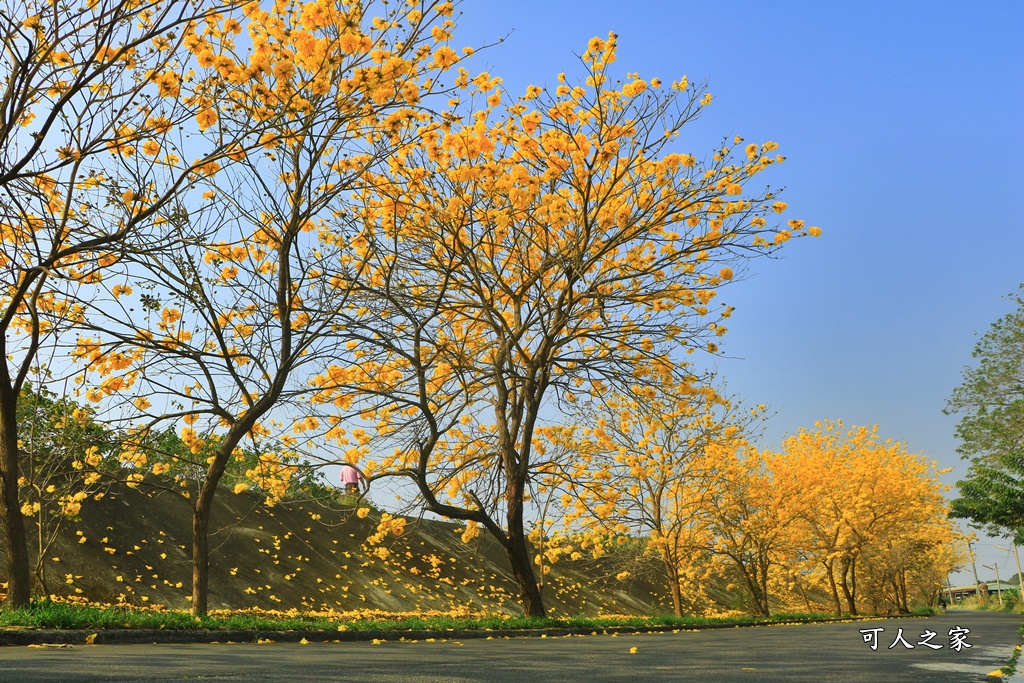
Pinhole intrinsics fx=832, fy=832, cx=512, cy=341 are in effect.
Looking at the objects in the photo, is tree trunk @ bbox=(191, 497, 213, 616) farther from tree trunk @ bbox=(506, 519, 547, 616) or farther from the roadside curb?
tree trunk @ bbox=(506, 519, 547, 616)

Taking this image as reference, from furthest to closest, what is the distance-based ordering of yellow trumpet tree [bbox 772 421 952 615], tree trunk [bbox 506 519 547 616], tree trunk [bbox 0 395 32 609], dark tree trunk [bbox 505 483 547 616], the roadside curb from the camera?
yellow trumpet tree [bbox 772 421 952 615]
tree trunk [bbox 506 519 547 616]
dark tree trunk [bbox 505 483 547 616]
tree trunk [bbox 0 395 32 609]
the roadside curb

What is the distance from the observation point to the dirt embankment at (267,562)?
13.8 m

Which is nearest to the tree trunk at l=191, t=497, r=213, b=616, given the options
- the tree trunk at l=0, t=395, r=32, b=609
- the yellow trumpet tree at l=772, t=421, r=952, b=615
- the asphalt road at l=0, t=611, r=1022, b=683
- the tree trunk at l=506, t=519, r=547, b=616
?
the tree trunk at l=0, t=395, r=32, b=609

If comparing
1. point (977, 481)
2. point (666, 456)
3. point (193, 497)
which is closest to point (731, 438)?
point (666, 456)

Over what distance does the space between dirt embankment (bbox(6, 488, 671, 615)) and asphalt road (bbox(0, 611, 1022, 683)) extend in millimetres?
3765

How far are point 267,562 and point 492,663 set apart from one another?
483 inches

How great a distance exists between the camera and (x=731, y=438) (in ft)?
62.4

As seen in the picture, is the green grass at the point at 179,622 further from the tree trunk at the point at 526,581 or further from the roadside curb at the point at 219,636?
the tree trunk at the point at 526,581

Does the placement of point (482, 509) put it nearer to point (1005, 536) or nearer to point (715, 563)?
point (715, 563)

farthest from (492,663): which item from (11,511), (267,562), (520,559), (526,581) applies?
(267,562)

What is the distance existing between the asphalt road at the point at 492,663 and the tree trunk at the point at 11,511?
6.01 ft

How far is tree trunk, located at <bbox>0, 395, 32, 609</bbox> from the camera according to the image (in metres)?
8.59

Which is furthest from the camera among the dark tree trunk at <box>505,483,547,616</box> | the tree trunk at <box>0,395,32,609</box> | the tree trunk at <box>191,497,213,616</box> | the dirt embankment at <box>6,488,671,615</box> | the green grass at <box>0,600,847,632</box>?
the dirt embankment at <box>6,488,671,615</box>

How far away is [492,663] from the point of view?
20.3 feet
